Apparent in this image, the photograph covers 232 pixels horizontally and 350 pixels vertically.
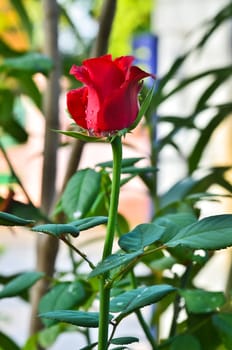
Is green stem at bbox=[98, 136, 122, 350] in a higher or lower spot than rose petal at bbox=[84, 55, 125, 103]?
lower

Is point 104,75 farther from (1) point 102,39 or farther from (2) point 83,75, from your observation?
(1) point 102,39

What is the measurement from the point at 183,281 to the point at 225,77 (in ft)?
1.05

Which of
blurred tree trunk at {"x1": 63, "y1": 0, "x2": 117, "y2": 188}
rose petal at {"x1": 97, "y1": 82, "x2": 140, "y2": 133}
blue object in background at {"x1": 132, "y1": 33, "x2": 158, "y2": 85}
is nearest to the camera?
rose petal at {"x1": 97, "y1": 82, "x2": 140, "y2": 133}

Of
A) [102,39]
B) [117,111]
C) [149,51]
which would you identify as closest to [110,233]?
[117,111]

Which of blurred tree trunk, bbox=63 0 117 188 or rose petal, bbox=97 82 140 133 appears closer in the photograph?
rose petal, bbox=97 82 140 133

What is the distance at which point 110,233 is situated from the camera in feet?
1.07

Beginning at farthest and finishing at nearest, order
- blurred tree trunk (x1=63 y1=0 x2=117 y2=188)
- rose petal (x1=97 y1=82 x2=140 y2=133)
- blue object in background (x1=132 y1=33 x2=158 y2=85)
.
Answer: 1. blue object in background (x1=132 y1=33 x2=158 y2=85)
2. blurred tree trunk (x1=63 y1=0 x2=117 y2=188)
3. rose petal (x1=97 y1=82 x2=140 y2=133)

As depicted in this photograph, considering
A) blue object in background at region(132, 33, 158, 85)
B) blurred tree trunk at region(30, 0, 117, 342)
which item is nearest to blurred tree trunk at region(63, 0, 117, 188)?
Answer: blurred tree trunk at region(30, 0, 117, 342)

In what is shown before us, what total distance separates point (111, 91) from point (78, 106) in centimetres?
2

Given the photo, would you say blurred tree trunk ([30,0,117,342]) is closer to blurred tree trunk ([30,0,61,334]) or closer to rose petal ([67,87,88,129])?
blurred tree trunk ([30,0,61,334])

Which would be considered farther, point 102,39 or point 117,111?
point 102,39

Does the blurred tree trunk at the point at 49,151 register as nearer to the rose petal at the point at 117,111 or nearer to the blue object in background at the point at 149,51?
the rose petal at the point at 117,111

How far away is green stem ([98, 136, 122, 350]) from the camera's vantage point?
1.04 ft

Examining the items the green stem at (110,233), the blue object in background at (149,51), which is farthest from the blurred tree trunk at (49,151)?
the blue object in background at (149,51)
